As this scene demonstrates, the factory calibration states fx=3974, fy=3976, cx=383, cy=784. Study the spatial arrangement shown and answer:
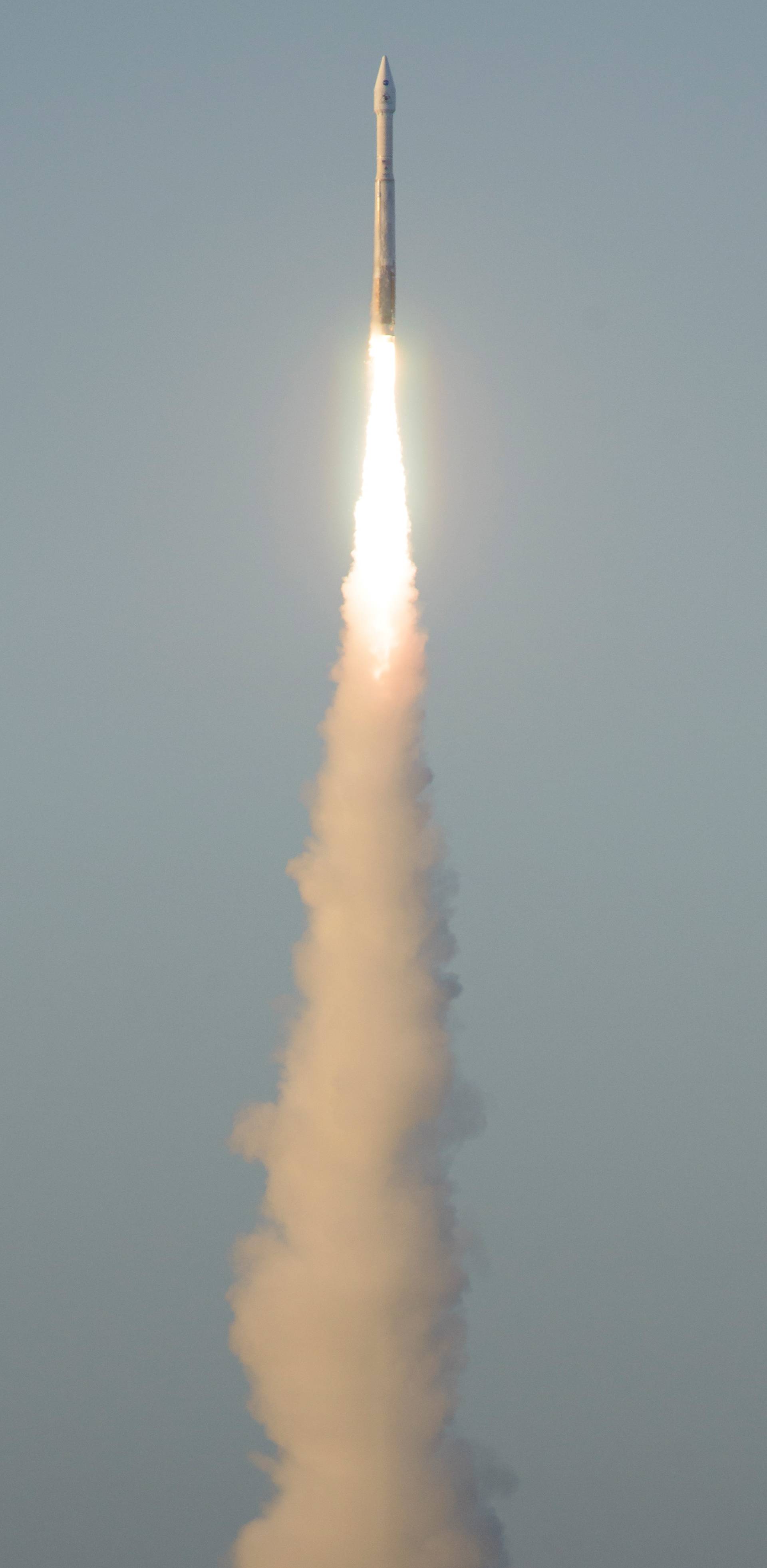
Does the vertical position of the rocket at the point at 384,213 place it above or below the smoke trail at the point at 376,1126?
above

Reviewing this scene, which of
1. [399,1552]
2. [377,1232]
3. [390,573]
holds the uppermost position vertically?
[390,573]

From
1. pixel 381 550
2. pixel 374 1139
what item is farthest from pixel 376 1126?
pixel 381 550

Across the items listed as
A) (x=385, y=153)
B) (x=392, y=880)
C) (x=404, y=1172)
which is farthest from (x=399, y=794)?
(x=385, y=153)

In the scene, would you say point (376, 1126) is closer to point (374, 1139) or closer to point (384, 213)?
point (374, 1139)

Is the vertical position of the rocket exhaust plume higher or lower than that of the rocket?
lower

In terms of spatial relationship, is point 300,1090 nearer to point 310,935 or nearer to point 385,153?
point 310,935
